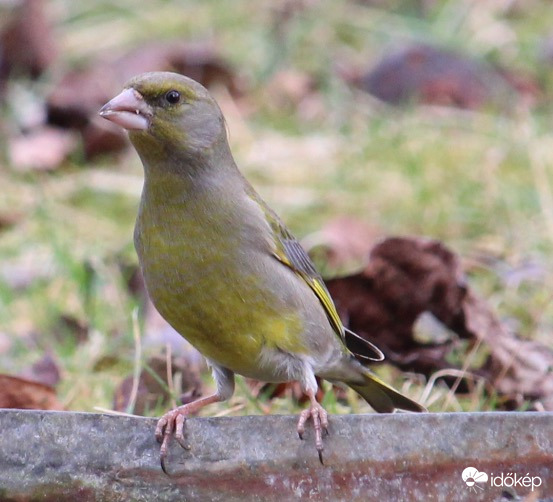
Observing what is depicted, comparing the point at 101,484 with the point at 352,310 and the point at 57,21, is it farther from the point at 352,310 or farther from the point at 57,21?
the point at 57,21

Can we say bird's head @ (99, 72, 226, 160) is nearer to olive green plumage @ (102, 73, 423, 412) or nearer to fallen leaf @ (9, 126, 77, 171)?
olive green plumage @ (102, 73, 423, 412)

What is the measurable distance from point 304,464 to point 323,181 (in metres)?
4.03

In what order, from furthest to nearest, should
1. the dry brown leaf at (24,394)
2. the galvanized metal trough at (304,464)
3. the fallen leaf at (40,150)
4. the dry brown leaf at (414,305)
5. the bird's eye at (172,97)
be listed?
the fallen leaf at (40,150), the dry brown leaf at (414,305), the dry brown leaf at (24,394), the bird's eye at (172,97), the galvanized metal trough at (304,464)

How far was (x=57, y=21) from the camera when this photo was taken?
8570 millimetres

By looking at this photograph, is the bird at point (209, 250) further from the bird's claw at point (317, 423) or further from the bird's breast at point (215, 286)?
the bird's claw at point (317, 423)

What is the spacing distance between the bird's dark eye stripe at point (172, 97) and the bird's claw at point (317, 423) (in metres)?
0.93

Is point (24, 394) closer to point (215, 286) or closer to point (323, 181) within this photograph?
point (215, 286)

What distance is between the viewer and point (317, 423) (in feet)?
8.64

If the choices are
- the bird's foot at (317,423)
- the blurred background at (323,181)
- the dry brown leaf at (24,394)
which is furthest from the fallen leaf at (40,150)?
the bird's foot at (317,423)

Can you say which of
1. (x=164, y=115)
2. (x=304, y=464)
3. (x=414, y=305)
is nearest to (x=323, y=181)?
(x=414, y=305)

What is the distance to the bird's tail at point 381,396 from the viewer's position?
3.42 metres

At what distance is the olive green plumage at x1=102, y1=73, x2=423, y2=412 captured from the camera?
120 inches

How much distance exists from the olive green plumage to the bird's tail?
9.0 inches

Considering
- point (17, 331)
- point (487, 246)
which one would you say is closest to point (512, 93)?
point (487, 246)
